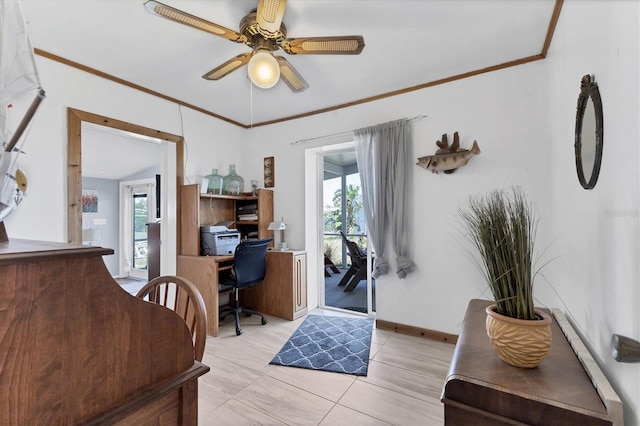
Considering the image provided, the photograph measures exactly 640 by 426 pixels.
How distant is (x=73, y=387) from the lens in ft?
1.94

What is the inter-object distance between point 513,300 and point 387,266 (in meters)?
1.93

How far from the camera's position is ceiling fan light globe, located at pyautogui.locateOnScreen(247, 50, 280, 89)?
1.71 m

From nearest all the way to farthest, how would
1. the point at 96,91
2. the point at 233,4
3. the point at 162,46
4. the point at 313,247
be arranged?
the point at 233,4 < the point at 162,46 < the point at 96,91 < the point at 313,247

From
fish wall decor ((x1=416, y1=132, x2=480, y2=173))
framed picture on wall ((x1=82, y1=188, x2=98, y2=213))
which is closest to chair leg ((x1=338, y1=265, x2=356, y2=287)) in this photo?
fish wall decor ((x1=416, y1=132, x2=480, y2=173))

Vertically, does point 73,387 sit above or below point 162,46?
below

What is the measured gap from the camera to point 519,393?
2.62ft

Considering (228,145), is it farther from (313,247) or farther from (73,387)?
(73,387)

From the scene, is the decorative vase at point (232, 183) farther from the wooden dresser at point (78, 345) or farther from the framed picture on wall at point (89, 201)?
the framed picture on wall at point (89, 201)

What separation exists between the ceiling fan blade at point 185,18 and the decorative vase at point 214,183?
6.40 ft

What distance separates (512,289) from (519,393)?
1.06 ft

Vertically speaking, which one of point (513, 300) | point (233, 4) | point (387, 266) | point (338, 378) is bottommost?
point (338, 378)

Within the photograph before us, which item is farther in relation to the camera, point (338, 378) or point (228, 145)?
point (228, 145)

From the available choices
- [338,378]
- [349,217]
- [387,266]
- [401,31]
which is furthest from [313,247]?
[401,31]

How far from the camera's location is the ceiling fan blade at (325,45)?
65.5 inches
